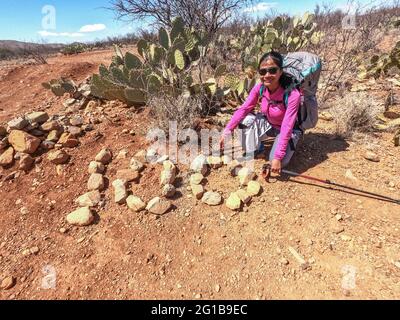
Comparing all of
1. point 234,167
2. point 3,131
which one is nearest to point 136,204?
point 234,167

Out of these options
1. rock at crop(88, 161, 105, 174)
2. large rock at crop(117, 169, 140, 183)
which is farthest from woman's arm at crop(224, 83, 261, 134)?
rock at crop(88, 161, 105, 174)

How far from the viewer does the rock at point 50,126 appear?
9.00ft

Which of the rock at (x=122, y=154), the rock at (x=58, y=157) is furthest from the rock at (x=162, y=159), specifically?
the rock at (x=58, y=157)

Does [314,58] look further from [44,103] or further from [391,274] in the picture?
[44,103]

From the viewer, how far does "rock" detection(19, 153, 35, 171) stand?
8.17 ft

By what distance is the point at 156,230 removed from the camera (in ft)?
6.64

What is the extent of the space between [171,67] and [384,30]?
6.99 m

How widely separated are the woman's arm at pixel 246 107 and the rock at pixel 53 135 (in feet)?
4.62

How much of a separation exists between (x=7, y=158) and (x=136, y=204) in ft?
3.91

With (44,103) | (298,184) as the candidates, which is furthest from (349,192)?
(44,103)

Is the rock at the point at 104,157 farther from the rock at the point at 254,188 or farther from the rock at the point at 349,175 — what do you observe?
the rock at the point at 349,175

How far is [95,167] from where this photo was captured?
2.41m

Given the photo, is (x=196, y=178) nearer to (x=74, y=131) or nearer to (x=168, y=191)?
(x=168, y=191)

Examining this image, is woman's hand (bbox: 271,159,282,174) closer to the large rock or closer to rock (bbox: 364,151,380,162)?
rock (bbox: 364,151,380,162)
